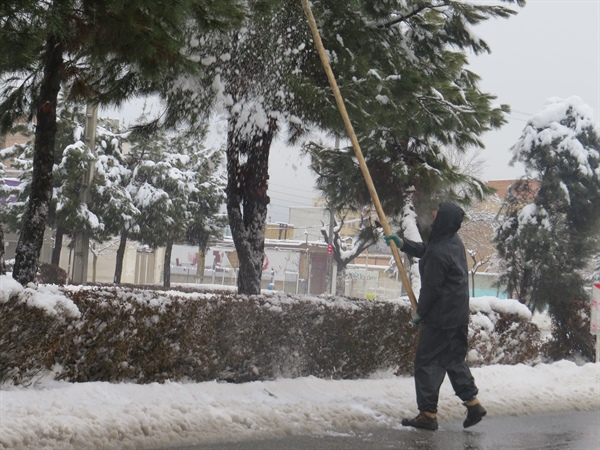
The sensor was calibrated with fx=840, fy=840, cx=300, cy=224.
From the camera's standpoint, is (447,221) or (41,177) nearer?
(447,221)

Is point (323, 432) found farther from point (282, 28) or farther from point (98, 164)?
point (98, 164)

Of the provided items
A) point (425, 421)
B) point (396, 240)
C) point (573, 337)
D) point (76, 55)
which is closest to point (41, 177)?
point (76, 55)

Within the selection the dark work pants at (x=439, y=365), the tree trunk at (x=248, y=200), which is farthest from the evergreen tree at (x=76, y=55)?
the dark work pants at (x=439, y=365)

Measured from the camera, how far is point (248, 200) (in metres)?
11.5

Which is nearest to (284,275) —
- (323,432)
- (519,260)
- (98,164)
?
(98,164)

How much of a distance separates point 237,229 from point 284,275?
47096 millimetres

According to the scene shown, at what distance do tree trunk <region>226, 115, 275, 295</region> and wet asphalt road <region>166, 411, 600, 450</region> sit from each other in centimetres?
440

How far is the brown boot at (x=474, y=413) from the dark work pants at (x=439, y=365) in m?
0.05

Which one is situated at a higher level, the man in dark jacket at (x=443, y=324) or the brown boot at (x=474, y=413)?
the man in dark jacket at (x=443, y=324)

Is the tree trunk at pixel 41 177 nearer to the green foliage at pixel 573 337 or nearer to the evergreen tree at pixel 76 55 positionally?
the evergreen tree at pixel 76 55

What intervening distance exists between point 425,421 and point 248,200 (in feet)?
17.5

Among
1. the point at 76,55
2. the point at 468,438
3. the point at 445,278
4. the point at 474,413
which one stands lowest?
the point at 468,438

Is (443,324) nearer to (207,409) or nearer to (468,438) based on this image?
(468,438)

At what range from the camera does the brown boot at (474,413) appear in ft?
22.6
